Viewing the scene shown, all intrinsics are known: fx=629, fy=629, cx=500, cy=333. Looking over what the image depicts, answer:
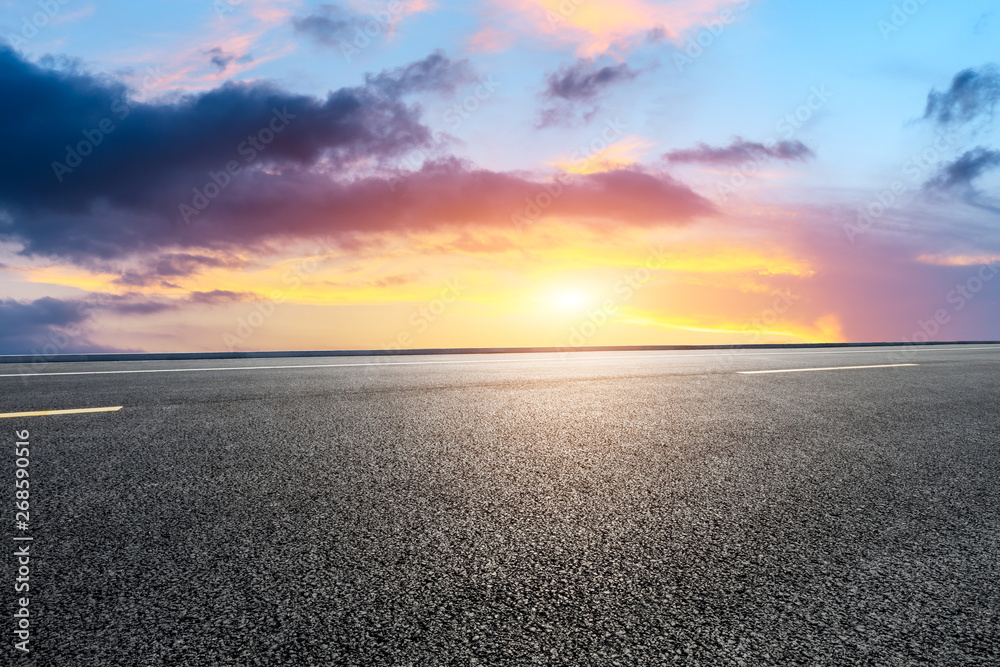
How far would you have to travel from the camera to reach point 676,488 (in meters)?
3.38

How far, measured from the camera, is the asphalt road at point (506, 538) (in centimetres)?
185

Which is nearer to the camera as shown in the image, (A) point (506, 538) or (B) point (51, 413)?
(A) point (506, 538)

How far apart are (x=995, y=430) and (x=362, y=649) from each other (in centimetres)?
591

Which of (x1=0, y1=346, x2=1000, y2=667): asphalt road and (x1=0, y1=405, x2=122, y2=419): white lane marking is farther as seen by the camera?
(x1=0, y1=405, x2=122, y2=419): white lane marking

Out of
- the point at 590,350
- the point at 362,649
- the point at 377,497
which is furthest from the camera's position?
the point at 590,350

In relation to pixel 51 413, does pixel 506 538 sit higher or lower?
lower

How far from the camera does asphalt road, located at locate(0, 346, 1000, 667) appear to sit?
1850 mm

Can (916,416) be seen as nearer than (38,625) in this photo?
No

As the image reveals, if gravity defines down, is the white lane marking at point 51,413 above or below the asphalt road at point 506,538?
above

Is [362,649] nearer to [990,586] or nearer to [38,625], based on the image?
[38,625]

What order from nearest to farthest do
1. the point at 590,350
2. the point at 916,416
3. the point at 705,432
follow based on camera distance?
the point at 705,432
the point at 916,416
the point at 590,350

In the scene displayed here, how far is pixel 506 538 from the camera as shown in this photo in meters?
2.61

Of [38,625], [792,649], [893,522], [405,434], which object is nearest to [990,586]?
[893,522]

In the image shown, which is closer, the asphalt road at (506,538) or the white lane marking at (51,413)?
the asphalt road at (506,538)
